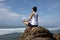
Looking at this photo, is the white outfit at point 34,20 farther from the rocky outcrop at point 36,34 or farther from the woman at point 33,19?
the rocky outcrop at point 36,34

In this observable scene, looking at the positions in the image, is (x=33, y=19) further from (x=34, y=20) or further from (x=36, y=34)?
(x=36, y=34)

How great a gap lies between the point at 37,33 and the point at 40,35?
244 mm

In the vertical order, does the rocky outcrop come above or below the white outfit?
below

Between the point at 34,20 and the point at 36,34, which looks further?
the point at 34,20

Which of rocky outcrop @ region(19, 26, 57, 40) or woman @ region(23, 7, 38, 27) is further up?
woman @ region(23, 7, 38, 27)

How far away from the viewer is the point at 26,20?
13.0 m

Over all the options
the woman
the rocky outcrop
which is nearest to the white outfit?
the woman

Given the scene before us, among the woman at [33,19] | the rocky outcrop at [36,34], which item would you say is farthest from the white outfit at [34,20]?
the rocky outcrop at [36,34]

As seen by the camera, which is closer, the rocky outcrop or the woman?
the rocky outcrop

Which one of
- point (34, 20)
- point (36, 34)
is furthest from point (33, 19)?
point (36, 34)

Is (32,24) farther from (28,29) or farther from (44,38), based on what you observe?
(44,38)

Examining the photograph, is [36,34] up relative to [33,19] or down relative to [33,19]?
down

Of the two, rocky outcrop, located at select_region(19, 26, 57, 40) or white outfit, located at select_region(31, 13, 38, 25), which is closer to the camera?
rocky outcrop, located at select_region(19, 26, 57, 40)

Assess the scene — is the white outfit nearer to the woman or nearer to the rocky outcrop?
the woman
